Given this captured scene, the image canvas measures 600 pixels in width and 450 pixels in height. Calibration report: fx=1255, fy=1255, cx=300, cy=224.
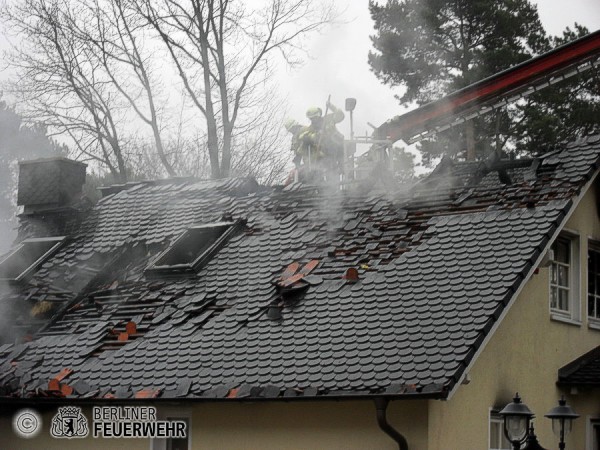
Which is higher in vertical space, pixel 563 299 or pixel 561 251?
pixel 561 251

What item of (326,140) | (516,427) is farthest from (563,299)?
(326,140)

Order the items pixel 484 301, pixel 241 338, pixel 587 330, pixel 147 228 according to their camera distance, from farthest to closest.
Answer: pixel 147 228 < pixel 587 330 < pixel 241 338 < pixel 484 301

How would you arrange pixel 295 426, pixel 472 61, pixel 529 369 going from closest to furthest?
pixel 295 426
pixel 529 369
pixel 472 61

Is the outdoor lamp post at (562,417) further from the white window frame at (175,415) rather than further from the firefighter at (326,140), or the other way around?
the firefighter at (326,140)

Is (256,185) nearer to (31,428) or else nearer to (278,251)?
(278,251)

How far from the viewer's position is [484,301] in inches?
569

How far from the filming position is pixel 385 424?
44.8ft

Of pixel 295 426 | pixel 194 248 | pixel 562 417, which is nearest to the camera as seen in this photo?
pixel 562 417

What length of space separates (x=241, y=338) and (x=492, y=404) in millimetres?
3179

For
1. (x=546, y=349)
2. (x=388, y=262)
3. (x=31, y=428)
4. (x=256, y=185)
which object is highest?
(x=256, y=185)

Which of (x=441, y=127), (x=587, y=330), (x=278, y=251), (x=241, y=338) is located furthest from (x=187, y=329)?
(x=441, y=127)

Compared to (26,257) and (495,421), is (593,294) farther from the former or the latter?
(26,257)

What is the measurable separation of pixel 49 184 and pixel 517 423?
12220 millimetres

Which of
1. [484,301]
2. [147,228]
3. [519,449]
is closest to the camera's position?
[519,449]
